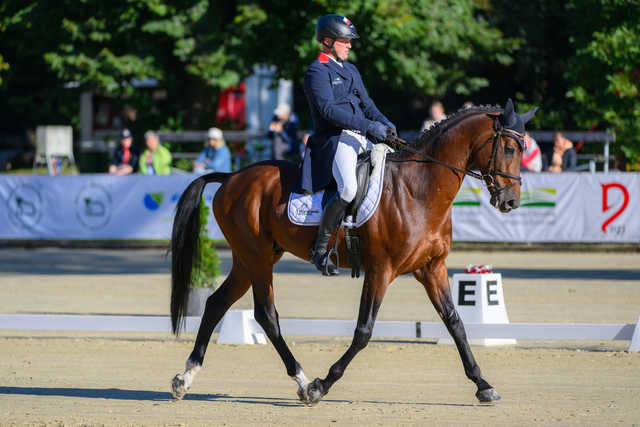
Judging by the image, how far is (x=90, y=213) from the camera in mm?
20422

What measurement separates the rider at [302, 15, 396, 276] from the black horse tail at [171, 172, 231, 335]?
1.09m

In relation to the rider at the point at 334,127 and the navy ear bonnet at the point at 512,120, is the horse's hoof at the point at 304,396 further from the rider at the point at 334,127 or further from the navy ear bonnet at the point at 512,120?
the navy ear bonnet at the point at 512,120

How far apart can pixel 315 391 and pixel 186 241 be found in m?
1.91

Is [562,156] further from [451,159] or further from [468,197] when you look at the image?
[451,159]

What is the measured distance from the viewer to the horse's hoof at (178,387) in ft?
25.3

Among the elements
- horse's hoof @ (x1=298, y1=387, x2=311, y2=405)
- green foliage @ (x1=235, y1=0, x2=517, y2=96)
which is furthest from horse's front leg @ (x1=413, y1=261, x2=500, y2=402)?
green foliage @ (x1=235, y1=0, x2=517, y2=96)

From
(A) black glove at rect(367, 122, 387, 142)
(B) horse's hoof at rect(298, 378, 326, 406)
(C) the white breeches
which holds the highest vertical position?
(A) black glove at rect(367, 122, 387, 142)

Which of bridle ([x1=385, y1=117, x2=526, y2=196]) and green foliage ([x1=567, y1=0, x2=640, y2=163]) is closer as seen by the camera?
bridle ([x1=385, y1=117, x2=526, y2=196])

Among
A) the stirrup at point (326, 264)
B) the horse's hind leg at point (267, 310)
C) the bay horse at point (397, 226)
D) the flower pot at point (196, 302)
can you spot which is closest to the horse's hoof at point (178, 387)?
the bay horse at point (397, 226)

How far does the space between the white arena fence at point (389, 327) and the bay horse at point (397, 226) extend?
1663 mm

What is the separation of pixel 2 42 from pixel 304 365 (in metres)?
22.0

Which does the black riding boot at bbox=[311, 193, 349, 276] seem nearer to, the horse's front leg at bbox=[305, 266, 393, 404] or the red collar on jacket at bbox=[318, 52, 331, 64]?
the horse's front leg at bbox=[305, 266, 393, 404]

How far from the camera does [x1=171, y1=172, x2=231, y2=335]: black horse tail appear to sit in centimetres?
853

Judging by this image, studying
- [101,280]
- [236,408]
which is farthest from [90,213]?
[236,408]
